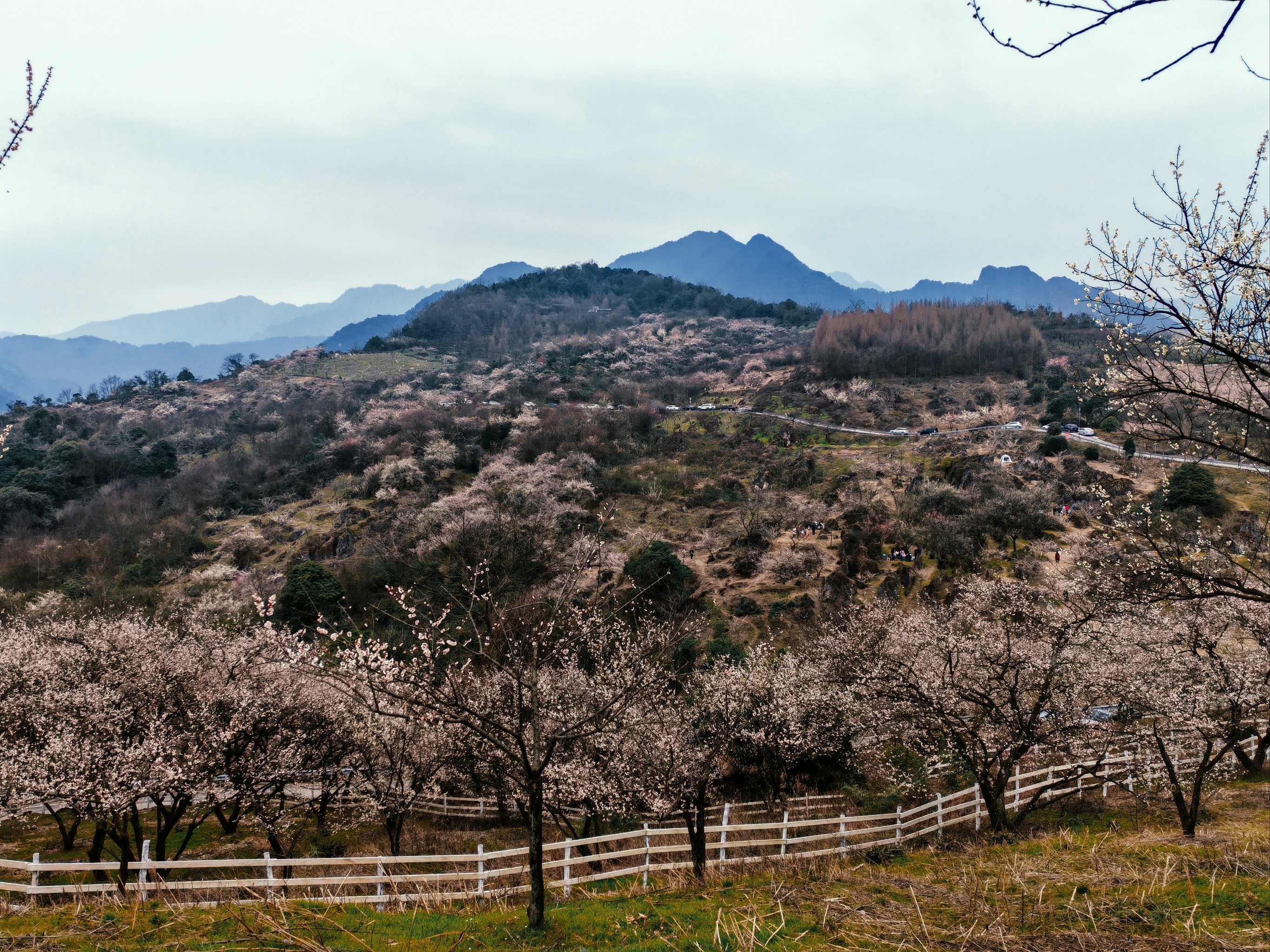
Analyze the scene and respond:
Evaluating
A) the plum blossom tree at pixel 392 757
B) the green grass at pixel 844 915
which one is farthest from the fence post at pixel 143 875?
the plum blossom tree at pixel 392 757

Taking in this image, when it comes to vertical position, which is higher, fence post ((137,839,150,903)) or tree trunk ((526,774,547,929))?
tree trunk ((526,774,547,929))

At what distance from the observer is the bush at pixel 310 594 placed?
2841 centimetres

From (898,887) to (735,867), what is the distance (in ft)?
12.7

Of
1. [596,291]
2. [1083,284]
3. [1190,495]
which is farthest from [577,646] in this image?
[596,291]

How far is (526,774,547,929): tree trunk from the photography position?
7.28 meters

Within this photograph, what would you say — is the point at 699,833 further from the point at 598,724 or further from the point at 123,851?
the point at 123,851

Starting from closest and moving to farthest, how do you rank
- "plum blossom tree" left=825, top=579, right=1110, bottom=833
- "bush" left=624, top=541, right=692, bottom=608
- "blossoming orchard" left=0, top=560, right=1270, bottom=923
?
"blossoming orchard" left=0, top=560, right=1270, bottom=923
"plum blossom tree" left=825, top=579, right=1110, bottom=833
"bush" left=624, top=541, right=692, bottom=608

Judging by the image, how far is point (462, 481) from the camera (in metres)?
51.4

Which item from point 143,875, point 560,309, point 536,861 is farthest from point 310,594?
point 560,309

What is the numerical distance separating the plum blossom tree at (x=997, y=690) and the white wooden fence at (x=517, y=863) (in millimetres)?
858

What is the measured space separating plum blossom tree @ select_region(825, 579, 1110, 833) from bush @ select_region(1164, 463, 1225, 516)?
2359 centimetres

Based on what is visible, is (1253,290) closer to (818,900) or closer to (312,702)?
(818,900)

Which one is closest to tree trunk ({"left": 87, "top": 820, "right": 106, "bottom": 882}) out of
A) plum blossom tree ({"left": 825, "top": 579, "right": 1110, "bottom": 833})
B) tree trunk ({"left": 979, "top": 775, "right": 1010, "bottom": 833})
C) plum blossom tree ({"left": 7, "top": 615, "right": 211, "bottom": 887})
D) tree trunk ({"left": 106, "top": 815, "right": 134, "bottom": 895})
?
plum blossom tree ({"left": 7, "top": 615, "right": 211, "bottom": 887})

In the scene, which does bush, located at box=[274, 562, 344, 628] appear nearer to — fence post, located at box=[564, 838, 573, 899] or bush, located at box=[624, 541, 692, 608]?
bush, located at box=[624, 541, 692, 608]
